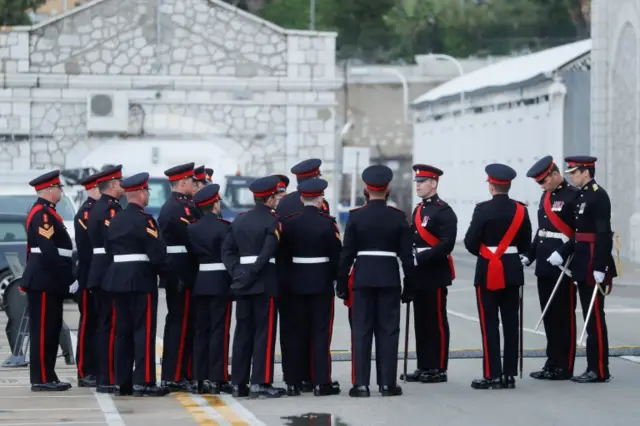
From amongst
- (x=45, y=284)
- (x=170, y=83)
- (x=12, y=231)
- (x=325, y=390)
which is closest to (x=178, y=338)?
(x=45, y=284)

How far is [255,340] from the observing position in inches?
562

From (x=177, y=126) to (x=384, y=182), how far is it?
34387 mm

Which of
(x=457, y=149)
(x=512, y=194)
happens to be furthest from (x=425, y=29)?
(x=512, y=194)

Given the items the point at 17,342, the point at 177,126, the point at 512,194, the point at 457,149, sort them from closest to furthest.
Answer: the point at 17,342 < the point at 512,194 < the point at 177,126 < the point at 457,149

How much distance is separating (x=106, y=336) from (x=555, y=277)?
3.91 m

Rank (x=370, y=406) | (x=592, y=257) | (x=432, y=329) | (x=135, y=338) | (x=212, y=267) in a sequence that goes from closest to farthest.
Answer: (x=370, y=406) < (x=135, y=338) < (x=212, y=267) < (x=592, y=257) < (x=432, y=329)

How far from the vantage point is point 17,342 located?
16.7 metres

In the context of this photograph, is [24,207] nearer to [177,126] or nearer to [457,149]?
[177,126]


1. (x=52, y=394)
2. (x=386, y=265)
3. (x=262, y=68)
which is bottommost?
(x=52, y=394)

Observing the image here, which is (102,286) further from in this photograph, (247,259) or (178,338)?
(247,259)

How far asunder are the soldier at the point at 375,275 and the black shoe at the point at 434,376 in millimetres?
897

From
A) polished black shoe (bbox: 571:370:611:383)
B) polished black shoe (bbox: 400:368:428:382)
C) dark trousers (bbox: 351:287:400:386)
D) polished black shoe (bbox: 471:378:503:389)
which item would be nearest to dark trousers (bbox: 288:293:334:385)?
dark trousers (bbox: 351:287:400:386)

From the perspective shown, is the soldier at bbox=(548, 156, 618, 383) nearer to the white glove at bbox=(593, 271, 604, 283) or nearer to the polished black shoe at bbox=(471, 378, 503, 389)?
the white glove at bbox=(593, 271, 604, 283)

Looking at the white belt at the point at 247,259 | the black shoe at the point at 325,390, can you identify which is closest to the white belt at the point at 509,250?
the black shoe at the point at 325,390
